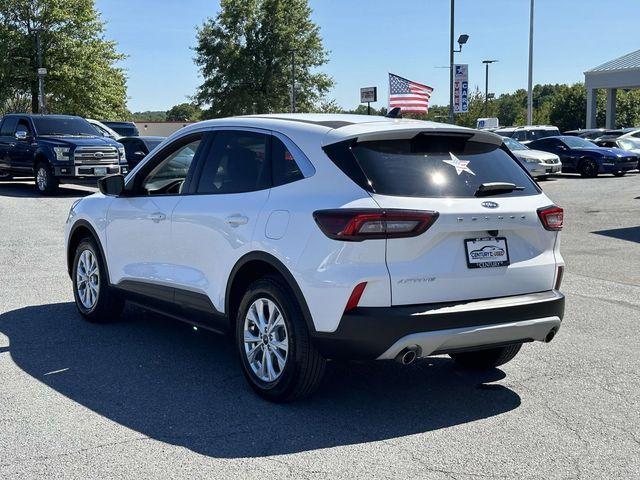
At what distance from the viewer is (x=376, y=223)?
4.58 m

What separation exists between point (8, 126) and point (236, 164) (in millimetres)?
18823

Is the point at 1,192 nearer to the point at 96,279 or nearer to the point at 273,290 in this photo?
the point at 96,279

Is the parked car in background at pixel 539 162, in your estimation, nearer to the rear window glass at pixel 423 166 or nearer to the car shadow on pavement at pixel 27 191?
the car shadow on pavement at pixel 27 191

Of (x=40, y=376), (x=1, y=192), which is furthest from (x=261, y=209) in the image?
(x=1, y=192)

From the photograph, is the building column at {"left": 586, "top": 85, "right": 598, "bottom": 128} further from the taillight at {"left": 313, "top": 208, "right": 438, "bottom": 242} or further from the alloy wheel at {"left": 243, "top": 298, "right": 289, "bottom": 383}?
the taillight at {"left": 313, "top": 208, "right": 438, "bottom": 242}

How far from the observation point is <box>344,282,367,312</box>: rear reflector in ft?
15.0

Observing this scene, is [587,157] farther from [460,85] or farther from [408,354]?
[408,354]

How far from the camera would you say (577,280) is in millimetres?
9664

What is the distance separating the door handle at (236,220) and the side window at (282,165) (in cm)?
30

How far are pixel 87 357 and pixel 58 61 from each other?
56689 mm

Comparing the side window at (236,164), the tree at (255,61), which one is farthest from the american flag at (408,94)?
the tree at (255,61)

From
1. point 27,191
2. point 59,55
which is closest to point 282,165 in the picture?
point 27,191

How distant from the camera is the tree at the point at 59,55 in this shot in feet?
186

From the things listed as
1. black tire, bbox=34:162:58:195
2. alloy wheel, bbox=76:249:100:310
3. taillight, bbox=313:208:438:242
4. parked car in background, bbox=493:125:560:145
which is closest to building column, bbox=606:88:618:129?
parked car in background, bbox=493:125:560:145
